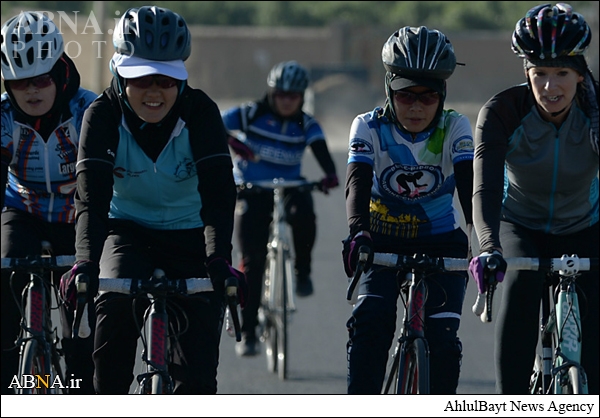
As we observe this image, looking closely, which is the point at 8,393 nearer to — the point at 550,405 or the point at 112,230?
the point at 112,230

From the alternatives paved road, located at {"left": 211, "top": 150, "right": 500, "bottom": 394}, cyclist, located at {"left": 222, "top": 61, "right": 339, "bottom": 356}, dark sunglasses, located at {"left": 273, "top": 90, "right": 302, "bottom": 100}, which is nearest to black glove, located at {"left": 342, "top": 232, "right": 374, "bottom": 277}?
paved road, located at {"left": 211, "top": 150, "right": 500, "bottom": 394}

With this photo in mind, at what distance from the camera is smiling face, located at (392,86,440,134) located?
16.7ft

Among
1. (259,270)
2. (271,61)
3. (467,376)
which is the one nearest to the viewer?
(467,376)

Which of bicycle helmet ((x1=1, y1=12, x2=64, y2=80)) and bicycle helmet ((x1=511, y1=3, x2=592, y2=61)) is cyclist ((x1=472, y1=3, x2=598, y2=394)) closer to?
bicycle helmet ((x1=511, y1=3, x2=592, y2=61))

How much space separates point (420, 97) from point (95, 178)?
1.49 meters

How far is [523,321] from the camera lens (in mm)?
5199

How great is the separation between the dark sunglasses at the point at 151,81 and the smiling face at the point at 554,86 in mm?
1633

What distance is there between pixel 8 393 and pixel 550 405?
2.53 metres

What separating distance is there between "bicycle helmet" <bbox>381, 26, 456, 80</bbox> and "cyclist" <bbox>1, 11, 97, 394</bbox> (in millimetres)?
1617

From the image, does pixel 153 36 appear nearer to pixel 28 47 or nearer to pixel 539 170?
pixel 28 47

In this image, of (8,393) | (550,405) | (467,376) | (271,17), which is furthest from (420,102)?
(271,17)

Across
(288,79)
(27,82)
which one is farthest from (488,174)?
(288,79)

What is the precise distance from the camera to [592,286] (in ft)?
17.0

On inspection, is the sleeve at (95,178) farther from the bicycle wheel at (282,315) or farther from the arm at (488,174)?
the bicycle wheel at (282,315)
